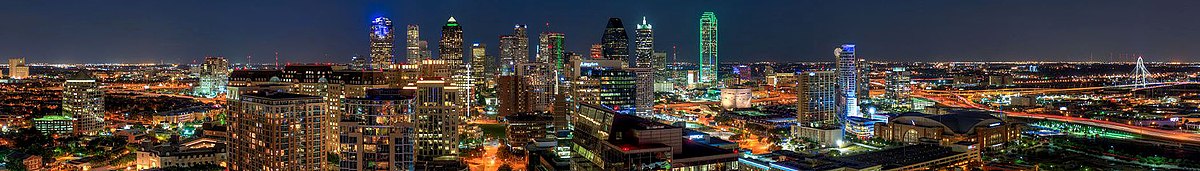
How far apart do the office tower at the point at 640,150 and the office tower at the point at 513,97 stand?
28.3 m

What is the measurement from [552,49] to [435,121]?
4861cm

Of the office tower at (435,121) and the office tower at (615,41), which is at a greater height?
the office tower at (615,41)

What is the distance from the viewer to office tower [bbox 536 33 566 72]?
78.4 meters

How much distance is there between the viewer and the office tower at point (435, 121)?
32.0 meters

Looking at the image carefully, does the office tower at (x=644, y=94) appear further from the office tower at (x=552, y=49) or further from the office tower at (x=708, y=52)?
the office tower at (x=708, y=52)

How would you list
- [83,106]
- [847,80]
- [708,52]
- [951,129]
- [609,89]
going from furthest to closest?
[708,52] → [847,80] → [609,89] → [83,106] → [951,129]

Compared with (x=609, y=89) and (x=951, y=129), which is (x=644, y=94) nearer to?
(x=609, y=89)

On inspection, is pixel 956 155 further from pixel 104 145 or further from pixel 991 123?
pixel 104 145

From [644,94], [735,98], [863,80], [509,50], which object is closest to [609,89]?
[644,94]

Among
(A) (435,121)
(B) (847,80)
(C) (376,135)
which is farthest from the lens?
(B) (847,80)

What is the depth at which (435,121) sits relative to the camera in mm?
32406

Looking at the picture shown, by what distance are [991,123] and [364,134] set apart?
2797 cm

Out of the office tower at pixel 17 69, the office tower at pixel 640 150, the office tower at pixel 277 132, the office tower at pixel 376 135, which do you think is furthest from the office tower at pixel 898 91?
the office tower at pixel 17 69

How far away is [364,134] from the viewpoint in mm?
23547
